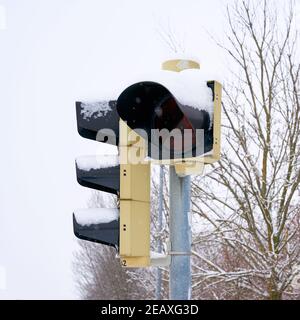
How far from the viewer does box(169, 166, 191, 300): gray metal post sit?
3.04 metres

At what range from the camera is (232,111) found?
10203mm

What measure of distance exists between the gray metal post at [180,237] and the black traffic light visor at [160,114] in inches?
6.9

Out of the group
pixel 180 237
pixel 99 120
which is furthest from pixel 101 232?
pixel 99 120

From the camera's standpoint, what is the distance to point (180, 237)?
308cm

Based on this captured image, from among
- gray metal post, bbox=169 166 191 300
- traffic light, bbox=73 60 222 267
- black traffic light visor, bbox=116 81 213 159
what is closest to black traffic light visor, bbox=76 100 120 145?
traffic light, bbox=73 60 222 267

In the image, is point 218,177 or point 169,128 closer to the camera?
point 169,128

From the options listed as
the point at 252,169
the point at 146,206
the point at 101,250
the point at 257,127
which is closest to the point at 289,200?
the point at 252,169

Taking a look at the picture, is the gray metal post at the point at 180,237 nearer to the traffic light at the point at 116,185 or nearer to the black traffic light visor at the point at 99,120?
the traffic light at the point at 116,185

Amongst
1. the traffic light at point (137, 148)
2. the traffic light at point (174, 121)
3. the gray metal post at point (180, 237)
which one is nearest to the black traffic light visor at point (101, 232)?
the traffic light at point (137, 148)

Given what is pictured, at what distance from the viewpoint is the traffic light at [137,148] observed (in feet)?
9.89

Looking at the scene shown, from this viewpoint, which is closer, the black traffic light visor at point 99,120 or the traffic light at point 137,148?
the traffic light at point 137,148

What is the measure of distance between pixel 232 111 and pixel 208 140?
731 cm

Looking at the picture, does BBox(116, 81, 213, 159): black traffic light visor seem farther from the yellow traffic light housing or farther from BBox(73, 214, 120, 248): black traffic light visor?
BBox(73, 214, 120, 248): black traffic light visor
